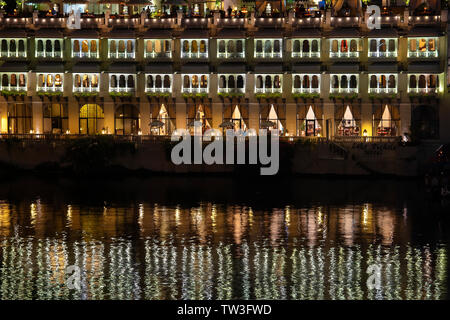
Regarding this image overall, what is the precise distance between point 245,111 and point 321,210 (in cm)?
3901

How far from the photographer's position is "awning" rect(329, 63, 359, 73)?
11312cm

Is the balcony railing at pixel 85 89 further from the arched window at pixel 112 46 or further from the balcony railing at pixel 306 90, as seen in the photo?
the balcony railing at pixel 306 90

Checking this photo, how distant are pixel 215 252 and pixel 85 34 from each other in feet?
206

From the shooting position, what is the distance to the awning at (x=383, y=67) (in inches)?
4414

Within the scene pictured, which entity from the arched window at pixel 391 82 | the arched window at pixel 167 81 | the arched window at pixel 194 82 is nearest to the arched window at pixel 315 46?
the arched window at pixel 391 82

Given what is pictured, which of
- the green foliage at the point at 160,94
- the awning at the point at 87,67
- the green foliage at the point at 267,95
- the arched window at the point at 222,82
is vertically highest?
the awning at the point at 87,67

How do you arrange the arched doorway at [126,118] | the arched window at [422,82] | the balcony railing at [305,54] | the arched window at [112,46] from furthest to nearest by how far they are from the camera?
1. the arched window at [112,46]
2. the arched doorway at [126,118]
3. the balcony railing at [305,54]
4. the arched window at [422,82]

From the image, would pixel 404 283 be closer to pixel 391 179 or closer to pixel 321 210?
pixel 321 210

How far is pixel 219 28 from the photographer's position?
116 meters

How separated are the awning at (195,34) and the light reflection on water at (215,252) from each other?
37804 millimetres

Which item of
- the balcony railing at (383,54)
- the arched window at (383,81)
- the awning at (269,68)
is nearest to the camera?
the arched window at (383,81)

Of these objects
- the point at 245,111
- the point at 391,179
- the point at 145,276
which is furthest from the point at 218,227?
the point at 245,111

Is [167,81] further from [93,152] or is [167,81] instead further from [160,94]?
[93,152]

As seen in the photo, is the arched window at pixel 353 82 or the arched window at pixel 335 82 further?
the arched window at pixel 335 82
